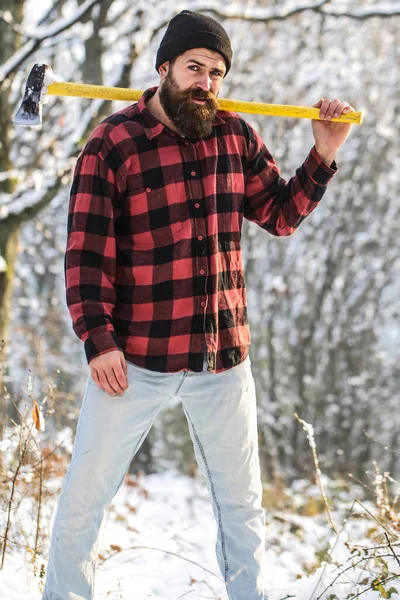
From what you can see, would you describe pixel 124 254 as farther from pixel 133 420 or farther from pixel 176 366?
pixel 133 420

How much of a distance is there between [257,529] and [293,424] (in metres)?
9.27

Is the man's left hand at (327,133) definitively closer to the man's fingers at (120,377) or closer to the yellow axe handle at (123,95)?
the yellow axe handle at (123,95)

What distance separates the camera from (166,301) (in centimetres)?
221

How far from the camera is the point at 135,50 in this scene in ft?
17.0

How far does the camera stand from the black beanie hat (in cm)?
223

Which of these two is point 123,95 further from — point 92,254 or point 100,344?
point 100,344

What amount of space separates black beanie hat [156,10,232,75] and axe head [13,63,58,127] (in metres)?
0.45

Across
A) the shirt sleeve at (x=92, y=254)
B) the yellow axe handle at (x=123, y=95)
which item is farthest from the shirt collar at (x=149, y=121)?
the shirt sleeve at (x=92, y=254)

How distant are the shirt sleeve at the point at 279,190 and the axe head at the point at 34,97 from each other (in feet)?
2.62

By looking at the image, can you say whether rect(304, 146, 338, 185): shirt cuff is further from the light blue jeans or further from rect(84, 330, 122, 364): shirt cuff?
rect(84, 330, 122, 364): shirt cuff

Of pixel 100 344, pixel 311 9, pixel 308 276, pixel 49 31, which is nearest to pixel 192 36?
pixel 100 344

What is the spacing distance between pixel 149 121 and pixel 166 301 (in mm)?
640

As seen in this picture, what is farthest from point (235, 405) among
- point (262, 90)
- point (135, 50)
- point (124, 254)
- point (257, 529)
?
→ point (262, 90)

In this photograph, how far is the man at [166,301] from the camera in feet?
6.97
